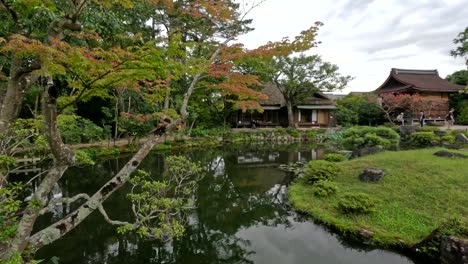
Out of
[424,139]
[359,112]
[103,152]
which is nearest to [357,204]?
[424,139]

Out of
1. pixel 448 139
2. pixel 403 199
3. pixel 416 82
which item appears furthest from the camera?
pixel 416 82

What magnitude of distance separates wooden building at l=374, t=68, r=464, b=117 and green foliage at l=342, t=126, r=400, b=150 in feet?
27.0

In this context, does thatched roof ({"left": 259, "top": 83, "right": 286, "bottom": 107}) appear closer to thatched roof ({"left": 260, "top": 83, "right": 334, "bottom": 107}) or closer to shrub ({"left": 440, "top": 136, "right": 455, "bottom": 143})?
thatched roof ({"left": 260, "top": 83, "right": 334, "bottom": 107})

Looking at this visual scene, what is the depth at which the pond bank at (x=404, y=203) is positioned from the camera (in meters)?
4.84

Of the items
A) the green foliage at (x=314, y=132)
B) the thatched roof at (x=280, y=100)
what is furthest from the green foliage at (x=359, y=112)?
the green foliage at (x=314, y=132)

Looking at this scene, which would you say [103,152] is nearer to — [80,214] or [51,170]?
[80,214]

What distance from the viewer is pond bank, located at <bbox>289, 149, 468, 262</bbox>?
15.9 ft

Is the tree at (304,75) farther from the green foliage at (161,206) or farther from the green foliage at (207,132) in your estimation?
the green foliage at (161,206)

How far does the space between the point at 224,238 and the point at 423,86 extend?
24782 mm

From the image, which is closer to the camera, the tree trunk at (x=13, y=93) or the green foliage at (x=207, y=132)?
the tree trunk at (x=13, y=93)

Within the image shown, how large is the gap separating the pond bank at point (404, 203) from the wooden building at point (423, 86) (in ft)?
55.1

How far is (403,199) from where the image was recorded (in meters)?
6.04

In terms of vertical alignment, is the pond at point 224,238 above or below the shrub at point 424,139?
below

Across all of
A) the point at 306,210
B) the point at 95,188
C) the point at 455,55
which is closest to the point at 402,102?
the point at 455,55
